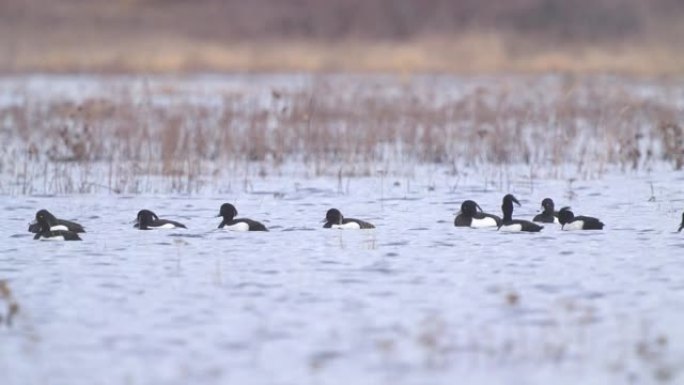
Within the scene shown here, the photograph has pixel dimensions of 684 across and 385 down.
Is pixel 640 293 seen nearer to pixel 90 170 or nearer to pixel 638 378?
pixel 638 378

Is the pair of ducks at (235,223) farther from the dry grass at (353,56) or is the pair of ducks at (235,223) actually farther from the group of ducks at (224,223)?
the dry grass at (353,56)

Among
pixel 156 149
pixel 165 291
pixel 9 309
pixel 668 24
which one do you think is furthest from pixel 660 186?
pixel 668 24

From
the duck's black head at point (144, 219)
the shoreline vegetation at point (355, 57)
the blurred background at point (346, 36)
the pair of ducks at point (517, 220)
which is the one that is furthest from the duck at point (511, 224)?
the blurred background at point (346, 36)

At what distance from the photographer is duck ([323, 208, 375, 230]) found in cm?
1363

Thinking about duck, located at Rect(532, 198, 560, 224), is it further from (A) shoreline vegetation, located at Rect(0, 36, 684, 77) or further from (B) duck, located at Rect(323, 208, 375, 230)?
(A) shoreline vegetation, located at Rect(0, 36, 684, 77)

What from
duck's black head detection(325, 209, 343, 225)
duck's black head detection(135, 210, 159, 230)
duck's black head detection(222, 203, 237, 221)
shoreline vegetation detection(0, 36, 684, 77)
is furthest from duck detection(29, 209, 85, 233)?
shoreline vegetation detection(0, 36, 684, 77)

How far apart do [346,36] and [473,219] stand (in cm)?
2606

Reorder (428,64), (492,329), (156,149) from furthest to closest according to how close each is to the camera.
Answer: (428,64)
(156,149)
(492,329)

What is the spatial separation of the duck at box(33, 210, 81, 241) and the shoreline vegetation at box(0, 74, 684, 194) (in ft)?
12.3

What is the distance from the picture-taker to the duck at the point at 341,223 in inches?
537

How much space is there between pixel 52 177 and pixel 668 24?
24.6 meters

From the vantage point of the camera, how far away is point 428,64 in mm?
36750

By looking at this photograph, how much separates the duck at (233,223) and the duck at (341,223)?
2.05 feet

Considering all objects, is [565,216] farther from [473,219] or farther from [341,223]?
[341,223]
